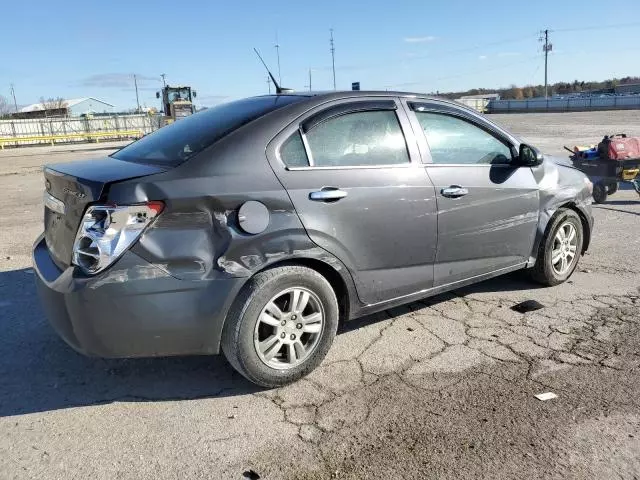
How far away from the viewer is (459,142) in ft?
13.8

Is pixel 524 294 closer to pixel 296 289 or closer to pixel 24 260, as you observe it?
pixel 296 289

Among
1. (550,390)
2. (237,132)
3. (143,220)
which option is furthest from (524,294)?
(143,220)

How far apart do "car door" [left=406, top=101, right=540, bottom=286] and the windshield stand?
3431 cm

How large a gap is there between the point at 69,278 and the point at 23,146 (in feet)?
152

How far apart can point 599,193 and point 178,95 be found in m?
31.7

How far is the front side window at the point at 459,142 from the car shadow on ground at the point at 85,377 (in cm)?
153

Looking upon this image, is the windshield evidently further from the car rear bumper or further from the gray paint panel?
the car rear bumper

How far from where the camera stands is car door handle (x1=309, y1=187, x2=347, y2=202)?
131 inches

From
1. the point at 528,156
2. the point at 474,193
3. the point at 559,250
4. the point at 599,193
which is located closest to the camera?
the point at 474,193

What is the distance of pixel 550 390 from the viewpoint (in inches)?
128

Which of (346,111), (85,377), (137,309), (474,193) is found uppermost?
(346,111)

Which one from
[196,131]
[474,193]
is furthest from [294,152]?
[474,193]

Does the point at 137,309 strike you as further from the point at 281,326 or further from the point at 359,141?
the point at 359,141

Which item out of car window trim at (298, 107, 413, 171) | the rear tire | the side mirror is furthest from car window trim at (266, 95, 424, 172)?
the rear tire
